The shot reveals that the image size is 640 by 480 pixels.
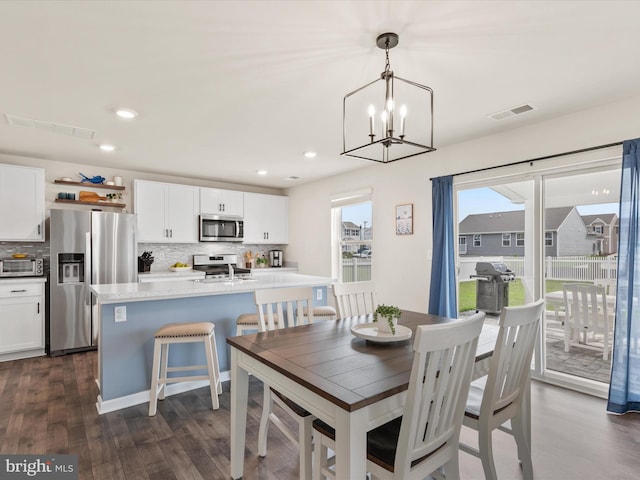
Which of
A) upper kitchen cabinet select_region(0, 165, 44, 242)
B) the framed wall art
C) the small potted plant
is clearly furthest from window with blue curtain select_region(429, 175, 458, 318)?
upper kitchen cabinet select_region(0, 165, 44, 242)

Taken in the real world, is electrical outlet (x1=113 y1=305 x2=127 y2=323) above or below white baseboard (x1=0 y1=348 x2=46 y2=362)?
above

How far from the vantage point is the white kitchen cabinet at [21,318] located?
13.1ft

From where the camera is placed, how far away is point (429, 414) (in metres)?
1.40

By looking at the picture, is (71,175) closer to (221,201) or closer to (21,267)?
(21,267)

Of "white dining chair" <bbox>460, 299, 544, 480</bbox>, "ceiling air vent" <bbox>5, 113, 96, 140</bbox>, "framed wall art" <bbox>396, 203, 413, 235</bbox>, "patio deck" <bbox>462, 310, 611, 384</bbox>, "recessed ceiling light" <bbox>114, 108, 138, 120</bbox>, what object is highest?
"recessed ceiling light" <bbox>114, 108, 138, 120</bbox>

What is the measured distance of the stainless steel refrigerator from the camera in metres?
4.24

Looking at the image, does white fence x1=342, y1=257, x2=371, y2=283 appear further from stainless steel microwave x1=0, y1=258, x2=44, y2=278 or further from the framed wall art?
stainless steel microwave x1=0, y1=258, x2=44, y2=278

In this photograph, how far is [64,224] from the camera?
4.29 m

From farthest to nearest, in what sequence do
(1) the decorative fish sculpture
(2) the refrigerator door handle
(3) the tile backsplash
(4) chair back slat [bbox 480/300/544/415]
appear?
(3) the tile backsplash → (1) the decorative fish sculpture → (2) the refrigerator door handle → (4) chair back slat [bbox 480/300/544/415]

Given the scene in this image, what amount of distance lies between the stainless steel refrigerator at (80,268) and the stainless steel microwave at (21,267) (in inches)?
11.3

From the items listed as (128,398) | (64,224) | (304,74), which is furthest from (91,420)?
(304,74)

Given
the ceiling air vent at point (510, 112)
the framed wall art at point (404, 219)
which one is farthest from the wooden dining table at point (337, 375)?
the framed wall art at point (404, 219)

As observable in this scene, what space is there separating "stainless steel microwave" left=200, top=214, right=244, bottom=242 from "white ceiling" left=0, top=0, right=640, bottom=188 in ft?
7.19

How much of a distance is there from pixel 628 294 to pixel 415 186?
7.74ft
